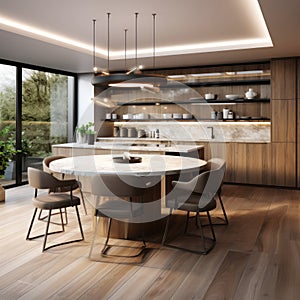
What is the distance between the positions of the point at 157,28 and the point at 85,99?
3.88 meters

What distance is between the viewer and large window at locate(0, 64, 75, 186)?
22.6 feet

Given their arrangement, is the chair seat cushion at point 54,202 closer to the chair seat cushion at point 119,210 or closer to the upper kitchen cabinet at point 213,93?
the chair seat cushion at point 119,210

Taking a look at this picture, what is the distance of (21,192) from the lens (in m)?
6.41

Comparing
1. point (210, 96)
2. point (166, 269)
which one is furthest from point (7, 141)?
point (166, 269)

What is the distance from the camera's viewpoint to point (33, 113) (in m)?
7.47

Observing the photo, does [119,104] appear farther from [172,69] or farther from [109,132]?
[172,69]

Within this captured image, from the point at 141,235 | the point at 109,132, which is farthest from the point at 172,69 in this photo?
the point at 141,235

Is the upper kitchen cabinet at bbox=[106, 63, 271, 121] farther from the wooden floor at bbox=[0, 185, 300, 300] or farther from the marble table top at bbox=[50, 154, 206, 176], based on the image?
the wooden floor at bbox=[0, 185, 300, 300]

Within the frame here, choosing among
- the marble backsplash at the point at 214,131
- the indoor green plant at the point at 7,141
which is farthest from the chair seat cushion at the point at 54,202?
the marble backsplash at the point at 214,131

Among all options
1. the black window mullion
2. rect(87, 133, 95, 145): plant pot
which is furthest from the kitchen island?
the black window mullion

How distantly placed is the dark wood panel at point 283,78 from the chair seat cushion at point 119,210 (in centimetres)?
426

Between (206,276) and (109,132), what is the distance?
6136mm

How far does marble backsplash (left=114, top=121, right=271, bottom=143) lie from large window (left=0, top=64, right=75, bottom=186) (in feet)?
6.50

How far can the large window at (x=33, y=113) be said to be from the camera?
6898 mm
